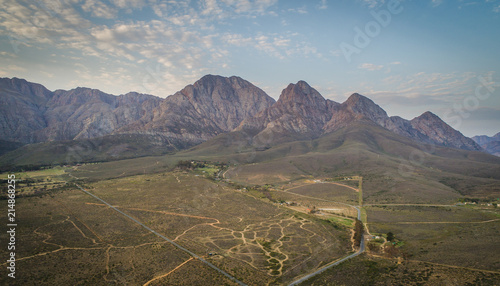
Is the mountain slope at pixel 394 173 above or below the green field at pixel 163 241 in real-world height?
above

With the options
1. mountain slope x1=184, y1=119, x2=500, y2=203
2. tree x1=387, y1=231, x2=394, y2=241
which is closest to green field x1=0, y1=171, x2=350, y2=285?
tree x1=387, y1=231, x2=394, y2=241

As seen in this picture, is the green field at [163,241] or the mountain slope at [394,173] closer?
the green field at [163,241]

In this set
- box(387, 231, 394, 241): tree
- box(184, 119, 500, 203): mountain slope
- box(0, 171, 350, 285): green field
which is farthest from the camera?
box(184, 119, 500, 203): mountain slope

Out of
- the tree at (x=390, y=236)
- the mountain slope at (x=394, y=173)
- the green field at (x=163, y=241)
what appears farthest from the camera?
the mountain slope at (x=394, y=173)

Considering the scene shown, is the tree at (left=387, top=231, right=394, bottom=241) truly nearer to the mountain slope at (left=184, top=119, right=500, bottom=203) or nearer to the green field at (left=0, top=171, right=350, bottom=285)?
the green field at (left=0, top=171, right=350, bottom=285)

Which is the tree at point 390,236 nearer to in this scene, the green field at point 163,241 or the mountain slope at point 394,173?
the green field at point 163,241

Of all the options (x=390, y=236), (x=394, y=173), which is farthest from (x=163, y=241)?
(x=394, y=173)

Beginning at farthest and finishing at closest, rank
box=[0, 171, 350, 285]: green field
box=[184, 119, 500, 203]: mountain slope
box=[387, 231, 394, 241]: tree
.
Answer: box=[184, 119, 500, 203]: mountain slope → box=[387, 231, 394, 241]: tree → box=[0, 171, 350, 285]: green field

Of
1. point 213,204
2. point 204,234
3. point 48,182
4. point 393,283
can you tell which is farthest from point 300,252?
point 48,182

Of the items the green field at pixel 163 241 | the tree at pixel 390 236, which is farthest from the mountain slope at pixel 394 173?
the green field at pixel 163 241

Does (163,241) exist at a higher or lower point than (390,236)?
higher

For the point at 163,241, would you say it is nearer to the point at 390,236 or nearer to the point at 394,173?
the point at 390,236
